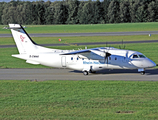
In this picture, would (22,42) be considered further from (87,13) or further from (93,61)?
(87,13)

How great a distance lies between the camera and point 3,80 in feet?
84.4

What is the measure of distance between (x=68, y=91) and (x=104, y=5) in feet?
349

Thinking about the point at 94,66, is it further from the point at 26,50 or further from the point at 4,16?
the point at 4,16

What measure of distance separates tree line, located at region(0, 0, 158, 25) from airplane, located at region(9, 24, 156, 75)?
9160 cm

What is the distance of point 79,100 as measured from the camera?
60.8 ft

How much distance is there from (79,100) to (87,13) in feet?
351

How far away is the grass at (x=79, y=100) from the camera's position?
1547 centimetres

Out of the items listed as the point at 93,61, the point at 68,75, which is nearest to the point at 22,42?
the point at 68,75

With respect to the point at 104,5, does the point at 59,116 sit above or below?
below

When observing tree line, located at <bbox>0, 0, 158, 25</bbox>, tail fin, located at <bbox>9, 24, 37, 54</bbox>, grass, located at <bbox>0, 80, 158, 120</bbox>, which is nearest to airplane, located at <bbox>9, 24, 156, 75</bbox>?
tail fin, located at <bbox>9, 24, 37, 54</bbox>

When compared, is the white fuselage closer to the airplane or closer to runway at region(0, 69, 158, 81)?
the airplane

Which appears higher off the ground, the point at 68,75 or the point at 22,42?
the point at 22,42

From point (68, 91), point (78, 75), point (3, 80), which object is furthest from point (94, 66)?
point (3, 80)

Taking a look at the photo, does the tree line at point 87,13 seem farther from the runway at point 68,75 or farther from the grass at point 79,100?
the grass at point 79,100
